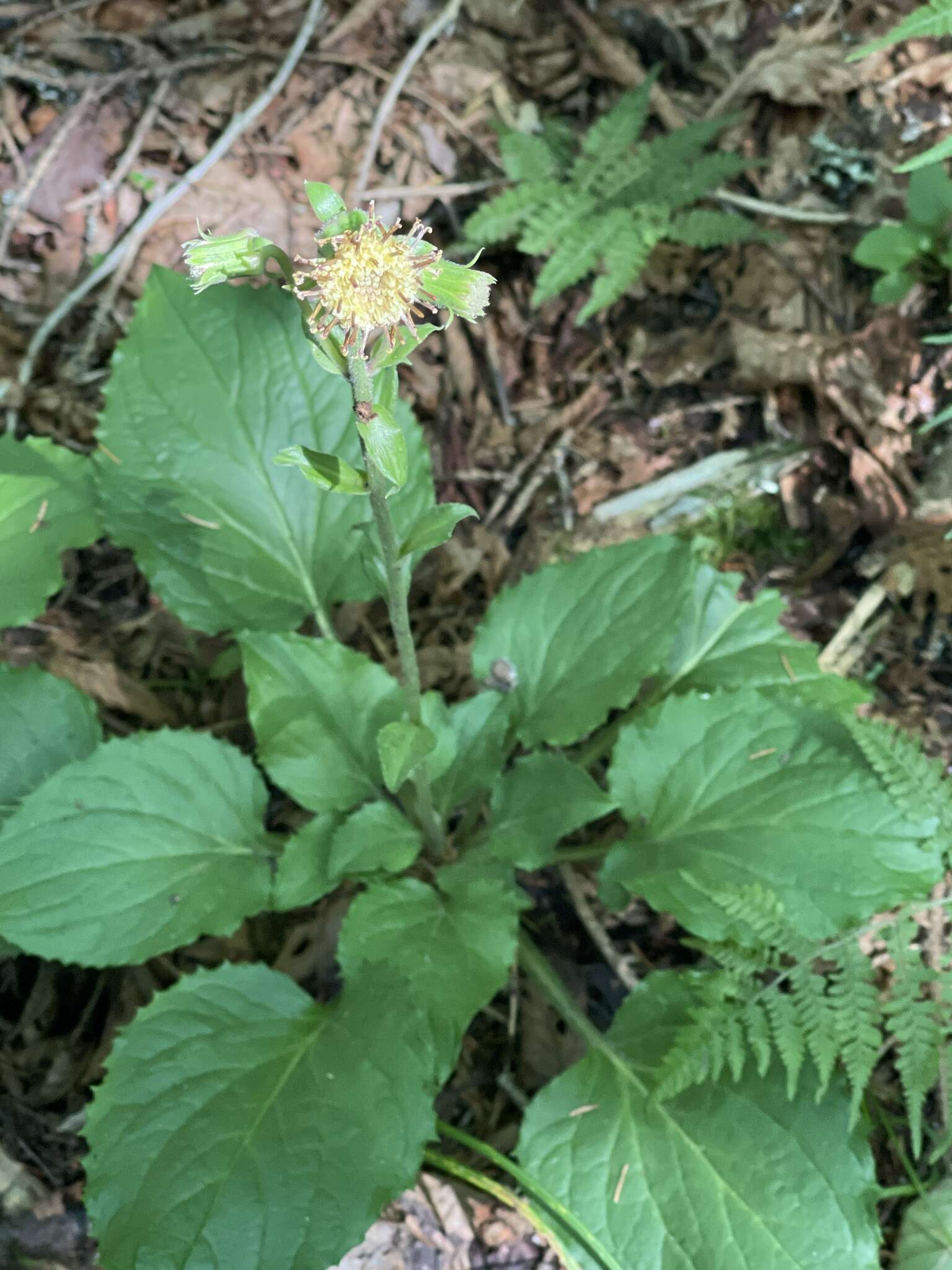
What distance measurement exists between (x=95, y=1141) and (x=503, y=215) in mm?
3120

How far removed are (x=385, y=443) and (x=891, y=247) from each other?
2.66 m

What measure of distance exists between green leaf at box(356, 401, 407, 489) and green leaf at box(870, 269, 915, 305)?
2.54 meters

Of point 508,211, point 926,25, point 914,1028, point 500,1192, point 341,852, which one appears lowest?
point 500,1192

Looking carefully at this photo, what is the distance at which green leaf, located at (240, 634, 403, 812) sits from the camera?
250 centimetres

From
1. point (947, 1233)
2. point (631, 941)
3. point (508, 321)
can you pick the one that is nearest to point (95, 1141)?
point (631, 941)

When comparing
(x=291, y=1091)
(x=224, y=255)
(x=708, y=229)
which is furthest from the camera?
(x=708, y=229)

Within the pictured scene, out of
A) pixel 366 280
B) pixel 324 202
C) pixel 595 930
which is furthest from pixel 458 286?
pixel 595 930

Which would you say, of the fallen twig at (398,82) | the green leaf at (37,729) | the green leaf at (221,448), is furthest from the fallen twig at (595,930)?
the fallen twig at (398,82)

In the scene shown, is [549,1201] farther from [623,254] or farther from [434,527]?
[623,254]

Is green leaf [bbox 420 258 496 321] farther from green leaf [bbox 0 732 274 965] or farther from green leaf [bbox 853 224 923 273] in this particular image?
green leaf [bbox 853 224 923 273]

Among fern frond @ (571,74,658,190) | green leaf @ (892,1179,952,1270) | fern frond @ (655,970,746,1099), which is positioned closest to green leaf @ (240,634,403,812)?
fern frond @ (655,970,746,1099)

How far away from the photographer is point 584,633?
2.68 metres

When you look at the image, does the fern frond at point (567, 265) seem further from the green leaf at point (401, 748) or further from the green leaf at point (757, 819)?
the green leaf at point (401, 748)

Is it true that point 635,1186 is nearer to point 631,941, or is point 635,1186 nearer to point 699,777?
point 631,941
